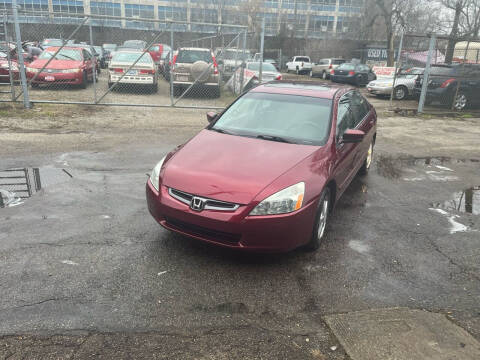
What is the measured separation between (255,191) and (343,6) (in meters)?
83.7

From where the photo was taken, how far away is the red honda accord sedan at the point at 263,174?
350 cm

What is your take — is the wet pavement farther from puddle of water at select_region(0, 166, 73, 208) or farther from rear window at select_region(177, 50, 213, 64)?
rear window at select_region(177, 50, 213, 64)

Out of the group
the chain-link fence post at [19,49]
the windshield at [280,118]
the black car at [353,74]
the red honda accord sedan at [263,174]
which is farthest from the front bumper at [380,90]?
the windshield at [280,118]

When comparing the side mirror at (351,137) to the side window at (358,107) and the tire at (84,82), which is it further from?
the tire at (84,82)

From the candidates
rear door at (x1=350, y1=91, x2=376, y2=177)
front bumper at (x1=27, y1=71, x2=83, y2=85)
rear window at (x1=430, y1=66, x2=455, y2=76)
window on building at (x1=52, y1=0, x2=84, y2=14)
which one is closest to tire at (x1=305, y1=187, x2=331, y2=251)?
rear door at (x1=350, y1=91, x2=376, y2=177)

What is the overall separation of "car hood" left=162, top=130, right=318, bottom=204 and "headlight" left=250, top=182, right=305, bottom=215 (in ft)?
0.40

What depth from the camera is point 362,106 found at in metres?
6.40

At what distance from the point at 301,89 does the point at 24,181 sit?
4.19 metres

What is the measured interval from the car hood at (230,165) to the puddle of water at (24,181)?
240 centimetres

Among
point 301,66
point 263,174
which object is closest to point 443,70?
point 263,174

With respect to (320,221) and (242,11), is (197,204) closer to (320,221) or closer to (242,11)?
(320,221)

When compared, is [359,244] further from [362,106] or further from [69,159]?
[69,159]

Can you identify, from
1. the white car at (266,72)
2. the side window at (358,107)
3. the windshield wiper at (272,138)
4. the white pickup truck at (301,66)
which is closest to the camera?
the windshield wiper at (272,138)

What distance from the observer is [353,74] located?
24.2 meters
